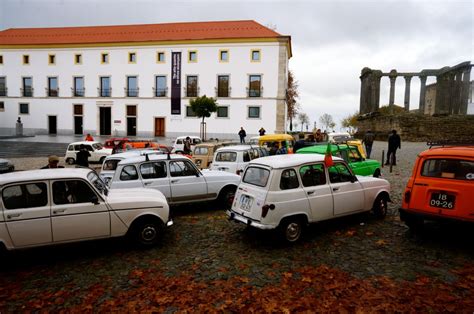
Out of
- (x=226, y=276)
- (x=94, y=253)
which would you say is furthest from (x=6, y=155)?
(x=226, y=276)

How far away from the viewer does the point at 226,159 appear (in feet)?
37.9

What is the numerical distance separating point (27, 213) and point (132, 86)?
41.6 meters

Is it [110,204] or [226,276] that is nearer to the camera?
[226,276]

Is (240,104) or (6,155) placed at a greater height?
(240,104)

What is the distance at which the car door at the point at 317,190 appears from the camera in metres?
6.11

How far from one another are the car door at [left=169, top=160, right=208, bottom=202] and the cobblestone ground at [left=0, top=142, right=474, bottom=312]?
4.21 ft

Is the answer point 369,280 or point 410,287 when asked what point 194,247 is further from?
point 410,287

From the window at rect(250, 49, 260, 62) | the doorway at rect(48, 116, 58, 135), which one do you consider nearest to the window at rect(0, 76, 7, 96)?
the doorway at rect(48, 116, 58, 135)

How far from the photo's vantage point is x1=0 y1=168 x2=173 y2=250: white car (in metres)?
5.03

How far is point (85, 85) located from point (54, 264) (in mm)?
45275

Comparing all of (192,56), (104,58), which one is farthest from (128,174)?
(104,58)

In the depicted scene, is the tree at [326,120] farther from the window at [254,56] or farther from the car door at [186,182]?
the car door at [186,182]

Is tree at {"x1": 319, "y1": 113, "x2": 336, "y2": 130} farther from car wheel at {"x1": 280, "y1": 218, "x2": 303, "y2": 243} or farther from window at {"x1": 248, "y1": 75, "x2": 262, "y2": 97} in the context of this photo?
car wheel at {"x1": 280, "y1": 218, "x2": 303, "y2": 243}

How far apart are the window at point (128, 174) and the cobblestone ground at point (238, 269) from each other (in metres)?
2.01
